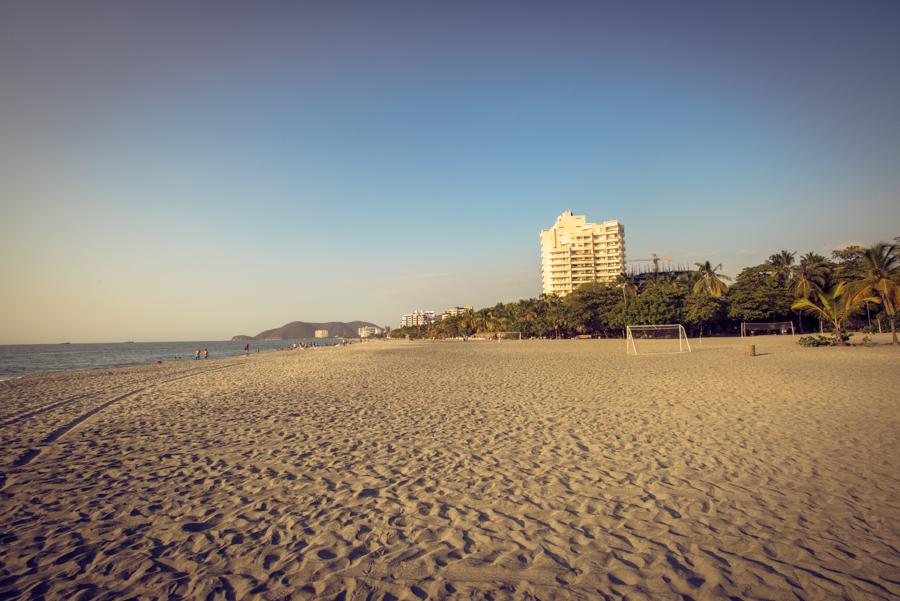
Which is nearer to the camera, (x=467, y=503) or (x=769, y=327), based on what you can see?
(x=467, y=503)

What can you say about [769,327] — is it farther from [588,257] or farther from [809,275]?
[588,257]

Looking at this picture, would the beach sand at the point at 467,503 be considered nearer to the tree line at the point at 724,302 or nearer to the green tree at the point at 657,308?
the tree line at the point at 724,302

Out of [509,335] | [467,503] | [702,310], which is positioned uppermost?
[702,310]

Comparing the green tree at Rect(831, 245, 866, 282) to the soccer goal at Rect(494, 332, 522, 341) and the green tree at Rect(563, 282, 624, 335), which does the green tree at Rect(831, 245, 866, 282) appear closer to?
the green tree at Rect(563, 282, 624, 335)

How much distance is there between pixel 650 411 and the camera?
32.2 ft

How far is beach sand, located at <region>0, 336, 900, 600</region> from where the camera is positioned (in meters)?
3.56

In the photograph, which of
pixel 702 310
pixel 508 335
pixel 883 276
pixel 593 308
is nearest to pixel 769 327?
pixel 702 310

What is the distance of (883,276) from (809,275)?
32334mm

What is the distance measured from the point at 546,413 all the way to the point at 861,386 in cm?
981

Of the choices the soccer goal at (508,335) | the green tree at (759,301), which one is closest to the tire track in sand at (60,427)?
the green tree at (759,301)

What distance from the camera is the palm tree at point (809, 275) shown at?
53963 millimetres

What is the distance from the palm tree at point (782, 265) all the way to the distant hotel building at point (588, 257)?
206 ft

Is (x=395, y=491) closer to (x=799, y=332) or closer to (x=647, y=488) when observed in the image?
(x=647, y=488)

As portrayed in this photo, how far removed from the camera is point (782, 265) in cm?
6200
